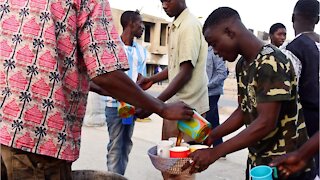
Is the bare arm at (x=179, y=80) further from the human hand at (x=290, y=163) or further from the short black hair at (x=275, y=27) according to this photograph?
the short black hair at (x=275, y=27)

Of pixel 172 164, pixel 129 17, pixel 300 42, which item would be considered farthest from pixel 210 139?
pixel 129 17

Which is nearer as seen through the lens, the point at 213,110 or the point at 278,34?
the point at 278,34

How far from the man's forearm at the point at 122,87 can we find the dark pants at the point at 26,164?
1.31 feet

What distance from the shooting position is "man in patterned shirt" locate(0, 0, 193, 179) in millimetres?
1675

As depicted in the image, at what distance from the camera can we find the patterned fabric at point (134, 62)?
13.4ft

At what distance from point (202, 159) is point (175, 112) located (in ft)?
1.01

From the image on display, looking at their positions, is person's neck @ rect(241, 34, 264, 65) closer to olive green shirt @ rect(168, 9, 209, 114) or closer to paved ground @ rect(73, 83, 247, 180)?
olive green shirt @ rect(168, 9, 209, 114)

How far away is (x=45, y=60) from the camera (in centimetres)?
167

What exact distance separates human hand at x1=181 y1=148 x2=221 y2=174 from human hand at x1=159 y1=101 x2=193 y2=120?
0.21 meters

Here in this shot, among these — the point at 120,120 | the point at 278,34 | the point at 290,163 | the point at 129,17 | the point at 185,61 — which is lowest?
the point at 120,120

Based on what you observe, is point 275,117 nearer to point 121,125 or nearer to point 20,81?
point 20,81

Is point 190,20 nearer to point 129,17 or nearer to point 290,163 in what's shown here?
point 129,17

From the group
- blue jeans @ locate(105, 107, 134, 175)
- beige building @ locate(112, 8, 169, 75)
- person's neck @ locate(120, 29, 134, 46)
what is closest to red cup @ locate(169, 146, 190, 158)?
blue jeans @ locate(105, 107, 134, 175)

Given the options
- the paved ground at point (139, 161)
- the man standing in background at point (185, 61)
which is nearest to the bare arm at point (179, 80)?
the man standing in background at point (185, 61)
